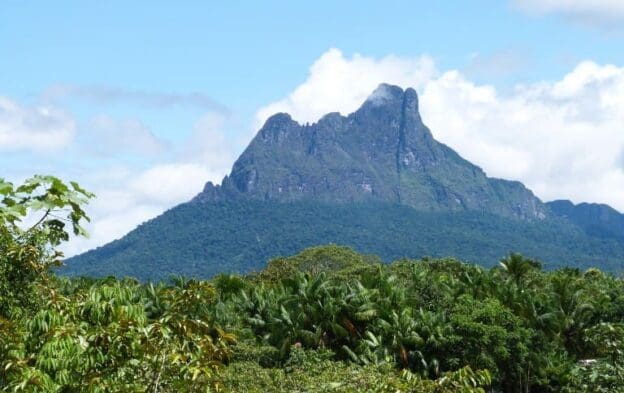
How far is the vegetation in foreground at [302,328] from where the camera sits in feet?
21.9

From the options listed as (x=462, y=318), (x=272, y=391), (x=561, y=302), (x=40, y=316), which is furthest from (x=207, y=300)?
(x=561, y=302)

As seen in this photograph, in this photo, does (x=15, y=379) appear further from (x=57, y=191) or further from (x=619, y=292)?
(x=619, y=292)

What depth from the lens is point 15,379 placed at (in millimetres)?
6375

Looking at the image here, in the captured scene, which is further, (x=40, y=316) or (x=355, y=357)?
(x=355, y=357)

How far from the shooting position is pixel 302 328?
3784 centimetres

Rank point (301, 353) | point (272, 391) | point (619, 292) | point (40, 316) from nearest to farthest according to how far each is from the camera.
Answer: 1. point (40, 316)
2. point (272, 391)
3. point (301, 353)
4. point (619, 292)

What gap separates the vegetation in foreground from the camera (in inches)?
262

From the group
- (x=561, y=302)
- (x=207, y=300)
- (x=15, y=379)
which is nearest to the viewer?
(x=15, y=379)

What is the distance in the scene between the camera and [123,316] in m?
6.93

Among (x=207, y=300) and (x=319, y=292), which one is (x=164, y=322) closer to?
(x=207, y=300)

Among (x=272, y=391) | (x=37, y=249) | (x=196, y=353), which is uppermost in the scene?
(x=37, y=249)

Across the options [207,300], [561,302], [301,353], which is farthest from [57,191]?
[561,302]

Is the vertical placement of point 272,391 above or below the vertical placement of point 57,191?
below

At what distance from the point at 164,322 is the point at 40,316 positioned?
3.26 feet
